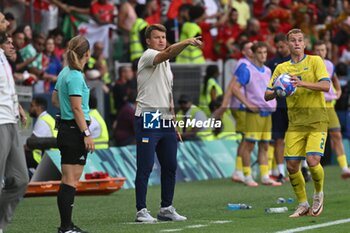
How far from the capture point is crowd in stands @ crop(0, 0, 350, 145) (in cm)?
2075

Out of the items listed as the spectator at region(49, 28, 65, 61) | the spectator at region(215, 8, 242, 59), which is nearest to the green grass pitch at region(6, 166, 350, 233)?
the spectator at region(49, 28, 65, 61)

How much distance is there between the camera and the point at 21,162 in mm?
10555

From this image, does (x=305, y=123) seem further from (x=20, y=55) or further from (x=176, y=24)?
(x=176, y=24)

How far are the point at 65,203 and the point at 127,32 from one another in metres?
12.6

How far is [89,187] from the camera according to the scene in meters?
16.4

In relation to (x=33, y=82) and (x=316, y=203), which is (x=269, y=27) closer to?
(x=33, y=82)

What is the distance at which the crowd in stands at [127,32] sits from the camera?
2075 cm

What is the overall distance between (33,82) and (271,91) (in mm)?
7745

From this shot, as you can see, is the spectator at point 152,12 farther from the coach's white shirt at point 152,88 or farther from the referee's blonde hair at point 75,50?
the referee's blonde hair at point 75,50

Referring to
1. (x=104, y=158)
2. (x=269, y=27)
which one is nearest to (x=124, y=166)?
(x=104, y=158)

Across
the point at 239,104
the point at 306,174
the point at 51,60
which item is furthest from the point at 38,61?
the point at 306,174

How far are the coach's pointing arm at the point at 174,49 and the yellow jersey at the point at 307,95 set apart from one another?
5.06 feet

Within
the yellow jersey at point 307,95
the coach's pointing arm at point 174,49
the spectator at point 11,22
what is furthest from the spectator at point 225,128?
the coach's pointing arm at point 174,49

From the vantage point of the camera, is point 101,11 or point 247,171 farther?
point 101,11
